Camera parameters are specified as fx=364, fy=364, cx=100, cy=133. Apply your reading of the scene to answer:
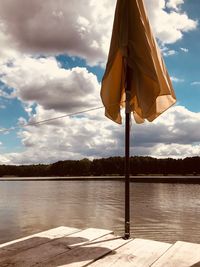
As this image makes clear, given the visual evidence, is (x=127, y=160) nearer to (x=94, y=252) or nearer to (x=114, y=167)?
(x=94, y=252)

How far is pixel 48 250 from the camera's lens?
15.8 ft

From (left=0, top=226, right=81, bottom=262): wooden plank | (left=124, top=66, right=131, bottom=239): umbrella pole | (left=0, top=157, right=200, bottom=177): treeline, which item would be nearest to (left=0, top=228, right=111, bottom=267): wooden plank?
(left=0, top=226, right=81, bottom=262): wooden plank

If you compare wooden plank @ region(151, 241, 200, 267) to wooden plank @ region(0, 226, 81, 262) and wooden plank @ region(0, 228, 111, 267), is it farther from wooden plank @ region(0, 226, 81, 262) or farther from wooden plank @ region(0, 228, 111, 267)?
wooden plank @ region(0, 226, 81, 262)

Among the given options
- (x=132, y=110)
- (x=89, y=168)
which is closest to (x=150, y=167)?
(x=89, y=168)

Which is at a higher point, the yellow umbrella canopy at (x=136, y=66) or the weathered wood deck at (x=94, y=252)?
the yellow umbrella canopy at (x=136, y=66)

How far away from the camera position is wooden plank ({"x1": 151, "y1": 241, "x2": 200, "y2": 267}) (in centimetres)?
419

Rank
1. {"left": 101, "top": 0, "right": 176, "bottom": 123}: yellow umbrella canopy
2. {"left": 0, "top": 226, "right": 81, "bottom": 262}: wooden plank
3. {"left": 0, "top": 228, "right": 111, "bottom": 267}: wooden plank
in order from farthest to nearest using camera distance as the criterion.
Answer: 1. {"left": 101, "top": 0, "right": 176, "bottom": 123}: yellow umbrella canopy
2. {"left": 0, "top": 226, "right": 81, "bottom": 262}: wooden plank
3. {"left": 0, "top": 228, "right": 111, "bottom": 267}: wooden plank

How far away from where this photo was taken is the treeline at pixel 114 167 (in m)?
120

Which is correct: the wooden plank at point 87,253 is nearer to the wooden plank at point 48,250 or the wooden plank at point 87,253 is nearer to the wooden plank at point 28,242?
the wooden plank at point 48,250

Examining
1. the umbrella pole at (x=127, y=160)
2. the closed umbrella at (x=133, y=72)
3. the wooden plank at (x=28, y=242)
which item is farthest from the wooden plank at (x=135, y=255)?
the wooden plank at (x=28, y=242)

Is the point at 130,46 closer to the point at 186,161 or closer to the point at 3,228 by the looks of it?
the point at 3,228

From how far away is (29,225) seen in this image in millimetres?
15180

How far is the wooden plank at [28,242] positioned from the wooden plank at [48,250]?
0.11 m

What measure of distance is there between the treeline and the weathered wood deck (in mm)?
115482
